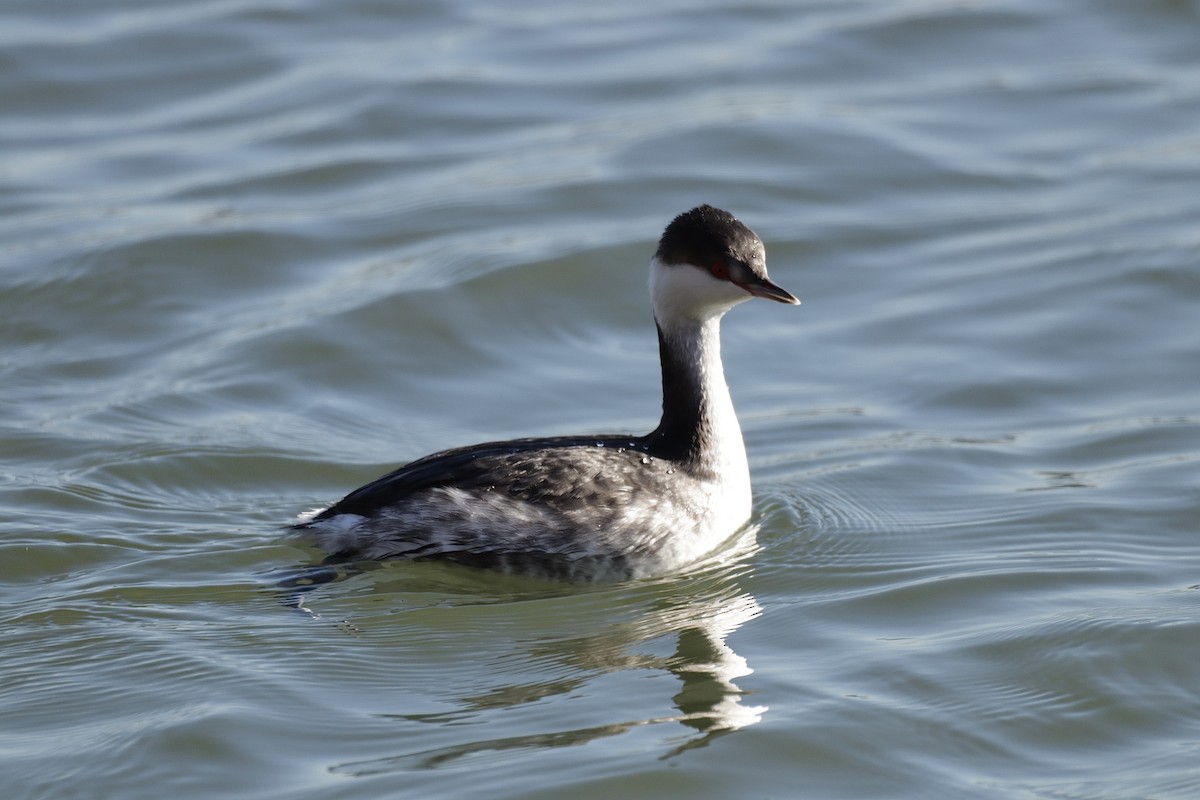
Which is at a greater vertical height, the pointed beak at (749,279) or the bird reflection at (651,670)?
the pointed beak at (749,279)

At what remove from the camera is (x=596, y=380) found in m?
11.2

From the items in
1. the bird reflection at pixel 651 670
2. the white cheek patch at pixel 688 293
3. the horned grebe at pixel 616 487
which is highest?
the white cheek patch at pixel 688 293

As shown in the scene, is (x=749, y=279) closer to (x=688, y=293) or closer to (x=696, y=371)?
(x=688, y=293)

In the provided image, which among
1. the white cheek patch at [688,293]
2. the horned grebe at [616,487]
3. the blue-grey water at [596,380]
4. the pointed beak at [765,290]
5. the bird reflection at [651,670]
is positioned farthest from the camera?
the white cheek patch at [688,293]

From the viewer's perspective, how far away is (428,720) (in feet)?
22.7

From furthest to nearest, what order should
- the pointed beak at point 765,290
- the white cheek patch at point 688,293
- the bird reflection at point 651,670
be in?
1. the white cheek patch at point 688,293
2. the pointed beak at point 765,290
3. the bird reflection at point 651,670

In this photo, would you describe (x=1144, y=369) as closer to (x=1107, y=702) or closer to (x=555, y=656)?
(x=1107, y=702)

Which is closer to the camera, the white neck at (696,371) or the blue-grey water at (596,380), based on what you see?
the blue-grey water at (596,380)

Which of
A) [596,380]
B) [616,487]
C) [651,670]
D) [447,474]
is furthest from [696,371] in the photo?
[596,380]

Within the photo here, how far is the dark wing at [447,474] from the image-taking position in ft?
26.8

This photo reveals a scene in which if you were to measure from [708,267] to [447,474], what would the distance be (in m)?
1.60

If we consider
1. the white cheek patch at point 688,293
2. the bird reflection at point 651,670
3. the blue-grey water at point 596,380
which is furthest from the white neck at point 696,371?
the bird reflection at point 651,670

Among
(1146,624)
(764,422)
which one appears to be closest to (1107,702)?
(1146,624)

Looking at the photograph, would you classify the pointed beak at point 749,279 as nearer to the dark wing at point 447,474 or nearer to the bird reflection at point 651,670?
the dark wing at point 447,474
